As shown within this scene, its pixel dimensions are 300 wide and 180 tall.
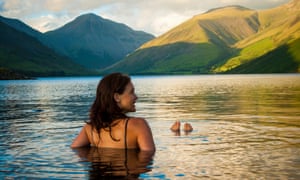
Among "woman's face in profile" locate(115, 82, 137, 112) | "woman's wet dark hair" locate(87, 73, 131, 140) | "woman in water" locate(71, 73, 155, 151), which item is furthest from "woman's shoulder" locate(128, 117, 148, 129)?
"woman's face in profile" locate(115, 82, 137, 112)

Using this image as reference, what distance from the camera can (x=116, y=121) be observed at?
1334 centimetres

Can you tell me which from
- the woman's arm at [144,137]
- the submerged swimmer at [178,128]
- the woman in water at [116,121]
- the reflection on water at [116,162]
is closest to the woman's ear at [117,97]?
the woman in water at [116,121]

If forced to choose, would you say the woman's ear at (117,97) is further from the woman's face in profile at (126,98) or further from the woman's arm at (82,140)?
the woman's arm at (82,140)

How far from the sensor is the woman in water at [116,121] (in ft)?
41.0

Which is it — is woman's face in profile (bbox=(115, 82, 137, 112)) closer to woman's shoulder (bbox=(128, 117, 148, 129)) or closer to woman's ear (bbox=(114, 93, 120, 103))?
woman's ear (bbox=(114, 93, 120, 103))

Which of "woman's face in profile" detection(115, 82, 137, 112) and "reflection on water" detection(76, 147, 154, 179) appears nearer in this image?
"woman's face in profile" detection(115, 82, 137, 112)

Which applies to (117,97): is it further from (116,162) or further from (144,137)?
(116,162)

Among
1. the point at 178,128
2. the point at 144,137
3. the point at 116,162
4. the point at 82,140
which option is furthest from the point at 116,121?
the point at 178,128

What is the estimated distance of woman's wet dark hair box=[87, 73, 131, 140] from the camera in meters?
12.4

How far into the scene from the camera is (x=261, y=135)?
82.6 ft

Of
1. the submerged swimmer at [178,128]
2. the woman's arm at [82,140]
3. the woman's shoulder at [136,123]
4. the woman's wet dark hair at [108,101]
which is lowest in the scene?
the submerged swimmer at [178,128]

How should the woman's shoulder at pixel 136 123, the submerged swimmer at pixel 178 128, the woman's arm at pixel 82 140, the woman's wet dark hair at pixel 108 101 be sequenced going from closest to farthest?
1. the woman's wet dark hair at pixel 108 101
2. the woman's shoulder at pixel 136 123
3. the woman's arm at pixel 82 140
4. the submerged swimmer at pixel 178 128

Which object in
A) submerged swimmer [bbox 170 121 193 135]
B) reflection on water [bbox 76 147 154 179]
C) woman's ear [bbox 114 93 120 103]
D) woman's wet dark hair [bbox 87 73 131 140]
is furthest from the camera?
submerged swimmer [bbox 170 121 193 135]

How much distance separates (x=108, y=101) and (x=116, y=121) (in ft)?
3.27
